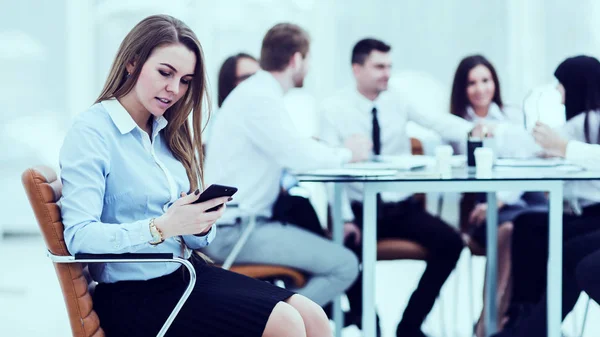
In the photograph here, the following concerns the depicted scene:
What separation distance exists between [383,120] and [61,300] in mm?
1934

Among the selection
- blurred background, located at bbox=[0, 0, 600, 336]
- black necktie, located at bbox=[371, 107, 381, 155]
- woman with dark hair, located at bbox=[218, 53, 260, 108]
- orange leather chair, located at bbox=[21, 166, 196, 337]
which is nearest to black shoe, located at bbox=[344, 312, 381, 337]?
black necktie, located at bbox=[371, 107, 381, 155]

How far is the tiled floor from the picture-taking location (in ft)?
10.4

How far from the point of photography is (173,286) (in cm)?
161

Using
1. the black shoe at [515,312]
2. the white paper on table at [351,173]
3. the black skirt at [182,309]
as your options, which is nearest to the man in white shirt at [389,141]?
the black shoe at [515,312]

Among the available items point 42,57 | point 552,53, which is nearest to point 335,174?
point 552,53

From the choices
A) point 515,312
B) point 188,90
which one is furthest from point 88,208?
point 515,312

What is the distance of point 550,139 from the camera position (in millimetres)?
2426

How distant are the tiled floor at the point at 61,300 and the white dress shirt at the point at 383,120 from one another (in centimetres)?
68

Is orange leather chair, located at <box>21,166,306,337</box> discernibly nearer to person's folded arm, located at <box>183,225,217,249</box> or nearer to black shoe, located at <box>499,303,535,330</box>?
person's folded arm, located at <box>183,225,217,249</box>

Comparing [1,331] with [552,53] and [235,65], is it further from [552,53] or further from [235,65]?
[552,53]

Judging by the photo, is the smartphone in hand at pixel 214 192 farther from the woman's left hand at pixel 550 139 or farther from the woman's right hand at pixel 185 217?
the woman's left hand at pixel 550 139

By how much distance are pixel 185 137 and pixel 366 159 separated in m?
1.18

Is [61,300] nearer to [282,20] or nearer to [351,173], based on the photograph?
[351,173]

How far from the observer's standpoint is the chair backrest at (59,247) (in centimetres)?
147
